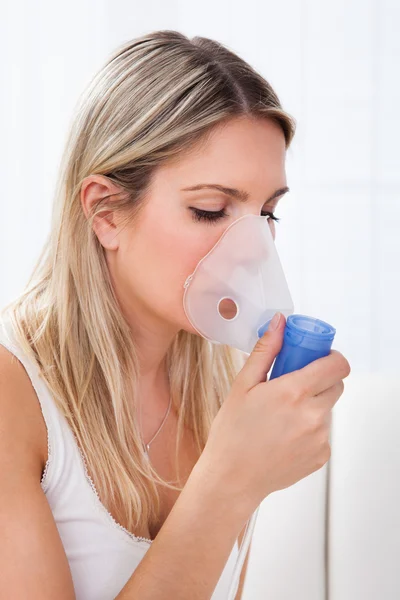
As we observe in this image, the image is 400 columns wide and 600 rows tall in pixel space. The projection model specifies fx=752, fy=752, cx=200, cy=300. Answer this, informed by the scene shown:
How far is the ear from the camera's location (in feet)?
3.80

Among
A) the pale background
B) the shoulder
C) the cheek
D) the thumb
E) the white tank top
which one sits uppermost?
the pale background

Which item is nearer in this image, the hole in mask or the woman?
the woman

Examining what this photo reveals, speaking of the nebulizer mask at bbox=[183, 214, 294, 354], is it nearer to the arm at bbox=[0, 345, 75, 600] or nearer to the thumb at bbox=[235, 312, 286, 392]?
the thumb at bbox=[235, 312, 286, 392]

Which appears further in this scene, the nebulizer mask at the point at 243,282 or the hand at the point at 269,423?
the nebulizer mask at the point at 243,282

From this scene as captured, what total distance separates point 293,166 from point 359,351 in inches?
24.2

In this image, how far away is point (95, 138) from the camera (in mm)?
1162

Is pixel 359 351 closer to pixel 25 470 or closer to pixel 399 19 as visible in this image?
pixel 399 19

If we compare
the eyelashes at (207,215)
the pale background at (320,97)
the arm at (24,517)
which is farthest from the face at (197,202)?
the pale background at (320,97)

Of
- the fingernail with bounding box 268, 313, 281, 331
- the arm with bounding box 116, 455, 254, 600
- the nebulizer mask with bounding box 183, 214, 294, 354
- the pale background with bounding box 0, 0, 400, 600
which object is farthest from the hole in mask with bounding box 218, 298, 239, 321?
the pale background with bounding box 0, 0, 400, 600

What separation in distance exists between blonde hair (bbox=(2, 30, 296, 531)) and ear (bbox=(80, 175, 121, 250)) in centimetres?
1

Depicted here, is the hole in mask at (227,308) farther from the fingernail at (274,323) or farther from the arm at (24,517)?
the arm at (24,517)

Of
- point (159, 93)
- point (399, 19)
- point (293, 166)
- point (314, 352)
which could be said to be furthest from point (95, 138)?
point (399, 19)

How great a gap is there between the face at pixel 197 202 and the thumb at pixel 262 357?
176mm

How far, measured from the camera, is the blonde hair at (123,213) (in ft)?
3.65
